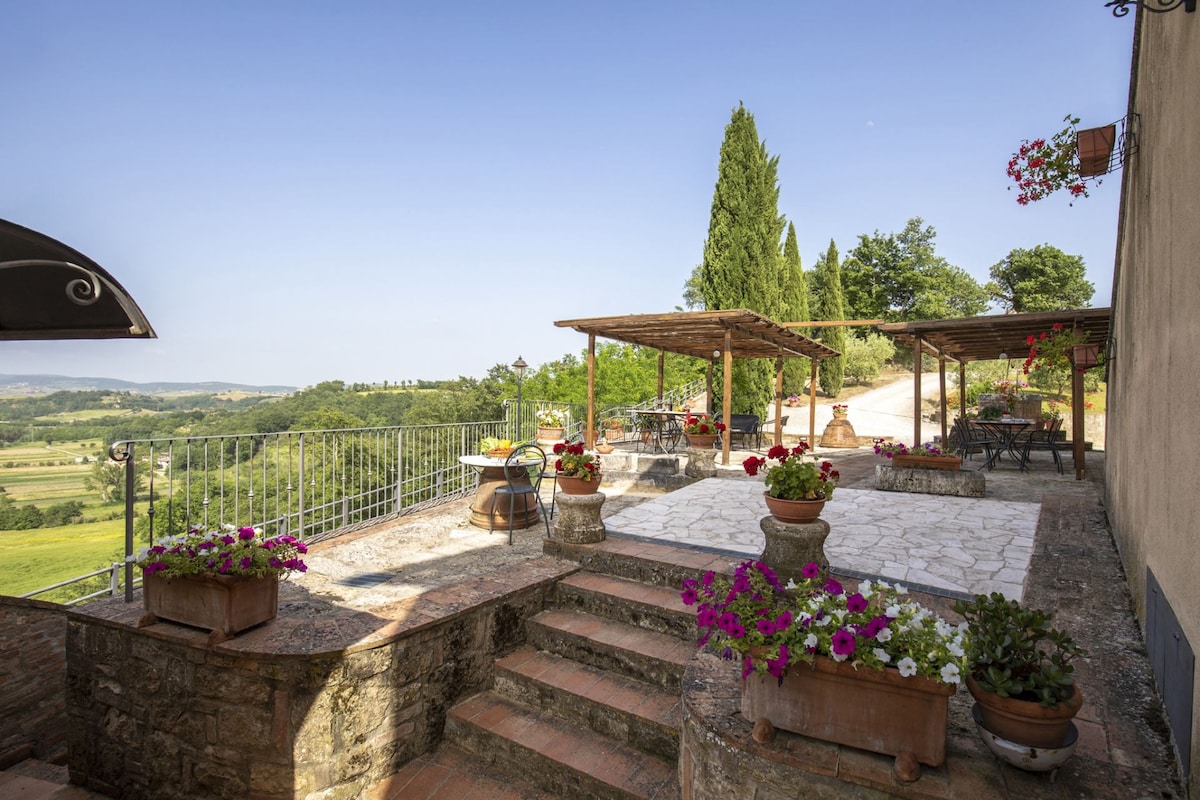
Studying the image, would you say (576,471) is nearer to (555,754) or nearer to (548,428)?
(555,754)

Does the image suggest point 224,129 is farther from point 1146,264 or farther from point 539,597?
point 1146,264

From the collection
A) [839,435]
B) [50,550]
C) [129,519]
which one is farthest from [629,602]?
[839,435]

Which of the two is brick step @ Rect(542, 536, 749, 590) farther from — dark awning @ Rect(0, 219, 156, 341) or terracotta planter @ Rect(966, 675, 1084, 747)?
dark awning @ Rect(0, 219, 156, 341)

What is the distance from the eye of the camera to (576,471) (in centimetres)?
445

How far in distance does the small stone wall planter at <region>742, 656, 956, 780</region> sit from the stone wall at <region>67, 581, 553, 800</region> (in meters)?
1.99

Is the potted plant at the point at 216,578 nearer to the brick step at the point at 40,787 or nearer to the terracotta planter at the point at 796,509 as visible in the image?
the brick step at the point at 40,787

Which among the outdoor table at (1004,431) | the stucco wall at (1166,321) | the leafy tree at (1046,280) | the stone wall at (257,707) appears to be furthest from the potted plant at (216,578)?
the leafy tree at (1046,280)

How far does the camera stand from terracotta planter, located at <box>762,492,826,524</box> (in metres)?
3.19

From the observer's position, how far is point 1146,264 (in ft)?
9.26

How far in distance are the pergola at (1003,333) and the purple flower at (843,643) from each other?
22.7 feet

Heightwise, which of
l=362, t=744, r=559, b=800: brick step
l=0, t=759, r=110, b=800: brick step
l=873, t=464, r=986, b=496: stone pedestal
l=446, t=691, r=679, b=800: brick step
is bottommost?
l=0, t=759, r=110, b=800: brick step

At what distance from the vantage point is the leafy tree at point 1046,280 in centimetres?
2653

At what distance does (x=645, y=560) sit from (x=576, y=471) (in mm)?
941

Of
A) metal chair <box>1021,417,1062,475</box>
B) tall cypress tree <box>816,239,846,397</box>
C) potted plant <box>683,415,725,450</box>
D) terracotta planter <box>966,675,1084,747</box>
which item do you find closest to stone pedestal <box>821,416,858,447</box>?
metal chair <box>1021,417,1062,475</box>
